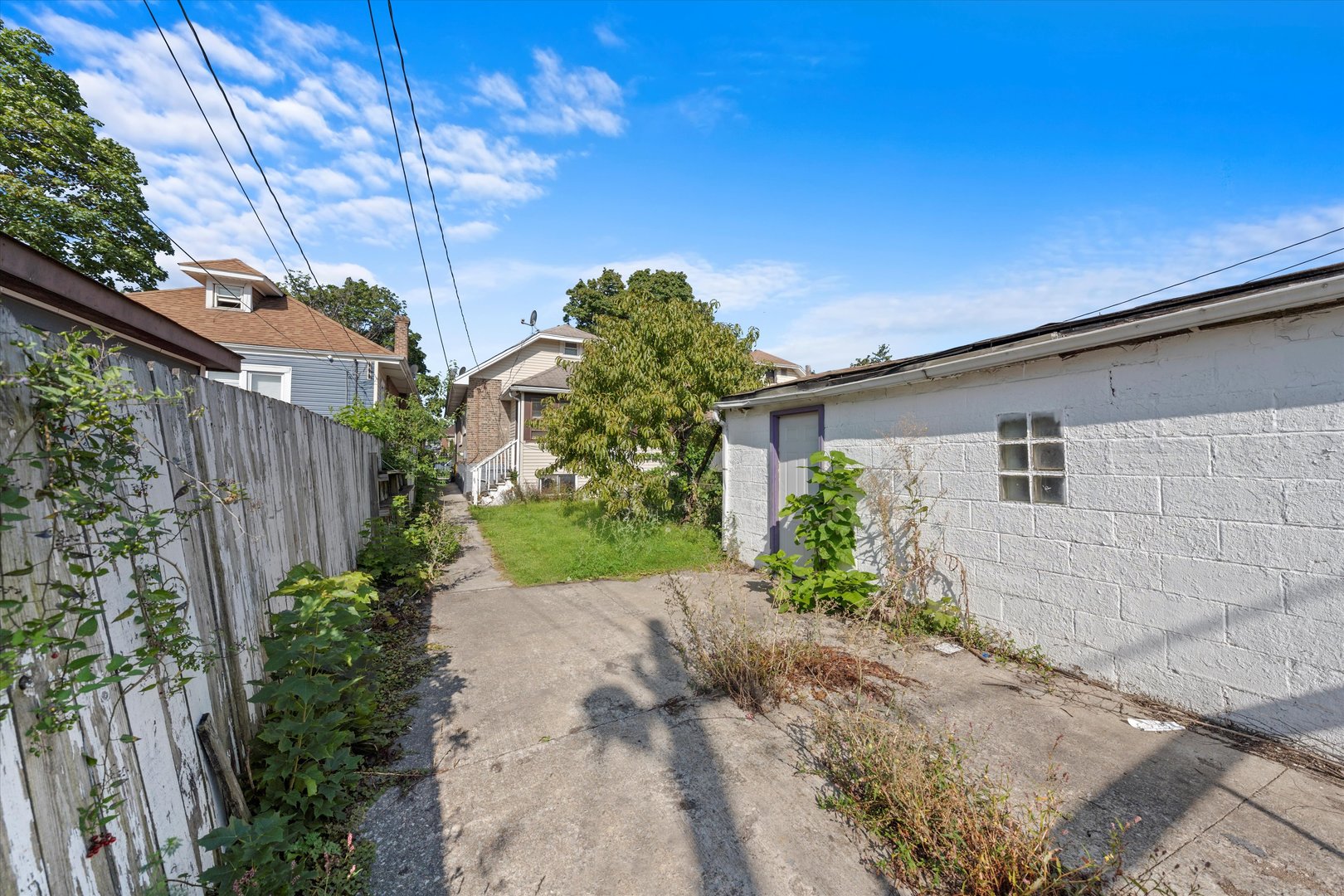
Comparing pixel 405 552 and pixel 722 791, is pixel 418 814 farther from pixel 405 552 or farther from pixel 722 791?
pixel 405 552

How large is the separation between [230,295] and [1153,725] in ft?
60.2

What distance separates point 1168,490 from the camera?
11.4ft

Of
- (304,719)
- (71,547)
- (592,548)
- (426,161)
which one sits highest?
(426,161)

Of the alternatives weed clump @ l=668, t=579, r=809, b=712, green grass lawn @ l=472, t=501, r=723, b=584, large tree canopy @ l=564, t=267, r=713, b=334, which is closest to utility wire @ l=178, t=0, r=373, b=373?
green grass lawn @ l=472, t=501, r=723, b=584

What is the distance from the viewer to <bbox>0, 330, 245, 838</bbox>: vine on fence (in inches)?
49.9

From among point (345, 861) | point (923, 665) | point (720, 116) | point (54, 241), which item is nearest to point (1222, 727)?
point (923, 665)

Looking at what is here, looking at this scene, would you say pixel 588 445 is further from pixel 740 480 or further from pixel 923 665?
pixel 923 665

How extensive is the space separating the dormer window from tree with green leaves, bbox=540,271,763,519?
31.8ft

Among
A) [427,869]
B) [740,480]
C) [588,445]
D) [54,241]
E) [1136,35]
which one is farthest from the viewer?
[54,241]

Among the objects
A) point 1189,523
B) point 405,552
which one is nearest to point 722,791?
point 1189,523

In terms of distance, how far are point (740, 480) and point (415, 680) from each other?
5009mm

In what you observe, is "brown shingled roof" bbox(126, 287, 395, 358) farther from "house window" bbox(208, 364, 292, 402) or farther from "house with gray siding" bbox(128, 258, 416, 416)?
→ "house window" bbox(208, 364, 292, 402)

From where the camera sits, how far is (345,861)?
225 cm

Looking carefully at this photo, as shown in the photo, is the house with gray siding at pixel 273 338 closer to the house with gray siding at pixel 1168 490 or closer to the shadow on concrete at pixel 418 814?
the shadow on concrete at pixel 418 814
